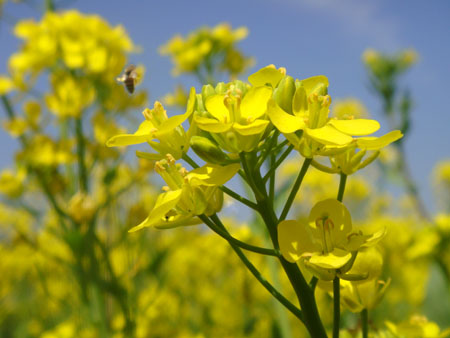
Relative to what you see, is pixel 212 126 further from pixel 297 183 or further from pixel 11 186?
pixel 11 186

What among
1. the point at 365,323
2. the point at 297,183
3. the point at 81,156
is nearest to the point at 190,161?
the point at 297,183

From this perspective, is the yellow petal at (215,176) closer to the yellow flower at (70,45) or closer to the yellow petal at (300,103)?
the yellow petal at (300,103)

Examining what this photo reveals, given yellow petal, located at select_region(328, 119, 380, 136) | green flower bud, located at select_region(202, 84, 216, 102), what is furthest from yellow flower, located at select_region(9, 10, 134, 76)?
yellow petal, located at select_region(328, 119, 380, 136)

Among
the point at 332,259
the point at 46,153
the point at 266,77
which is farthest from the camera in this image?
the point at 46,153

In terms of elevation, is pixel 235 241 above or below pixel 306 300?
above

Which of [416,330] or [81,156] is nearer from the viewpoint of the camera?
[416,330]

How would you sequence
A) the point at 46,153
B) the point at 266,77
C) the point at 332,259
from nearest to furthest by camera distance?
the point at 332,259 < the point at 266,77 < the point at 46,153

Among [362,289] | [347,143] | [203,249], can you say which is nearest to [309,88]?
[347,143]

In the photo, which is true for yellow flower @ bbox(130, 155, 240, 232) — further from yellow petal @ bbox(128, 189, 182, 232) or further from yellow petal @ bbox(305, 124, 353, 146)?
yellow petal @ bbox(305, 124, 353, 146)
